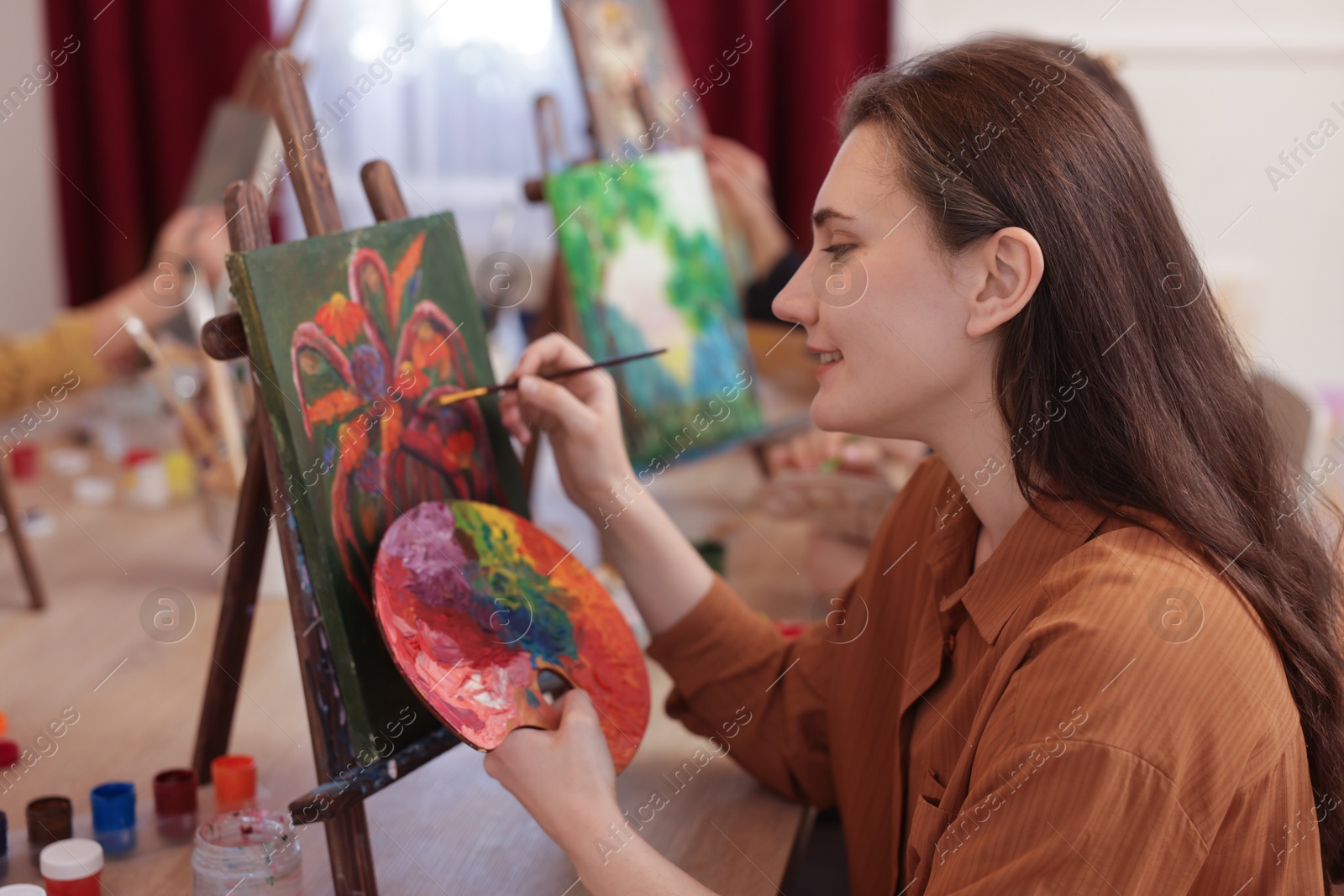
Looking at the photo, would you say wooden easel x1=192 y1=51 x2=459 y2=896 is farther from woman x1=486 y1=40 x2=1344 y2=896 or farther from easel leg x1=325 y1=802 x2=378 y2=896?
woman x1=486 y1=40 x2=1344 y2=896

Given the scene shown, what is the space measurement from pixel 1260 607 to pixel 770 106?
2623mm

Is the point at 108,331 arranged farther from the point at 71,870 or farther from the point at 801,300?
the point at 801,300

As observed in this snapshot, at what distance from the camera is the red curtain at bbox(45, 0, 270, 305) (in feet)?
10.5

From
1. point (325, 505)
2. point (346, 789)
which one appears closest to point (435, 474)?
point (325, 505)

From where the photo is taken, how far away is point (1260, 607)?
33.3 inches

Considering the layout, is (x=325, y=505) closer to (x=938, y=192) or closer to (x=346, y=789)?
(x=346, y=789)

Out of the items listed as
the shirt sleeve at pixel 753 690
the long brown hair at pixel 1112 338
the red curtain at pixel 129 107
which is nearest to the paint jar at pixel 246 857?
the shirt sleeve at pixel 753 690

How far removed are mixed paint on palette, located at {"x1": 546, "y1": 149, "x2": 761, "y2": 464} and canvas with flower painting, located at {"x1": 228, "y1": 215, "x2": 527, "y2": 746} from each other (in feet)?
1.68

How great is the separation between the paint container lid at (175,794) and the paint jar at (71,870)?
0.11 meters

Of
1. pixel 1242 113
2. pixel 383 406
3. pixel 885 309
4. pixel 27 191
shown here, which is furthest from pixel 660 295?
pixel 27 191

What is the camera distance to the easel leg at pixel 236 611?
1.06 m

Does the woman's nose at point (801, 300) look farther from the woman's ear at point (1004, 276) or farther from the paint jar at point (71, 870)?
the paint jar at point (71, 870)

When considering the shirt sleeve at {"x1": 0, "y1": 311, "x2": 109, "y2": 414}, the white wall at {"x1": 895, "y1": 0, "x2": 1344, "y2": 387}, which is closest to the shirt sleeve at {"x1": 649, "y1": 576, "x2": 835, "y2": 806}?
the shirt sleeve at {"x1": 0, "y1": 311, "x2": 109, "y2": 414}

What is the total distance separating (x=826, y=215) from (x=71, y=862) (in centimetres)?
81
